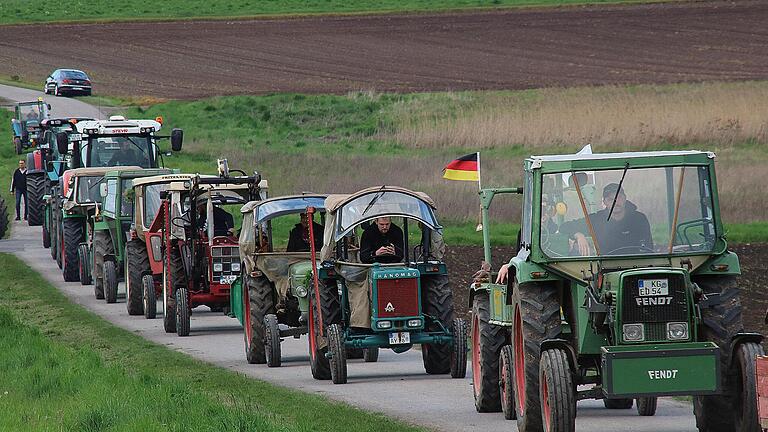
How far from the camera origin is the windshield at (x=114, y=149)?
1303 inches

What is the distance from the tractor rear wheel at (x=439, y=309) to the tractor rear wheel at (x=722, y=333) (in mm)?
5714

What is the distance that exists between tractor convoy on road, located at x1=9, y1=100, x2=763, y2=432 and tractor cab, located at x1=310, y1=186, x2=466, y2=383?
0.02 m

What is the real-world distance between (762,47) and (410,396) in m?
57.5

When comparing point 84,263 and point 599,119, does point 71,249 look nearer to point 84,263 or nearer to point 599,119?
point 84,263

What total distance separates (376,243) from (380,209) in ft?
1.50

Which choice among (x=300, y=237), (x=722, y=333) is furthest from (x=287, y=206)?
(x=722, y=333)

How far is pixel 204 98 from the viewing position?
212 feet

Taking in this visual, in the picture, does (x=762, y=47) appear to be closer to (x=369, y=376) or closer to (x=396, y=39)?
(x=396, y=39)

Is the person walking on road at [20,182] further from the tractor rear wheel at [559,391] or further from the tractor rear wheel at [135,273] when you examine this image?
the tractor rear wheel at [559,391]

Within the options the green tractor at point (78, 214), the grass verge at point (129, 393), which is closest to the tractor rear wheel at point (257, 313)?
the grass verge at point (129, 393)

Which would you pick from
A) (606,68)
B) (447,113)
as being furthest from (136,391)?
(606,68)

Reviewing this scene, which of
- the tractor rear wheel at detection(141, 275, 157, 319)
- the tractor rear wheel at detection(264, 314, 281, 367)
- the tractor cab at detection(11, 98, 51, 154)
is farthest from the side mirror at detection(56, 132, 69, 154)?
the tractor cab at detection(11, 98, 51, 154)

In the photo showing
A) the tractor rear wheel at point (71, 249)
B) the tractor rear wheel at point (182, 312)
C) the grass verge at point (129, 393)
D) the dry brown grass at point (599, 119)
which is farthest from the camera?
the dry brown grass at point (599, 119)

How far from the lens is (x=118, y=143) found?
33.3 meters
